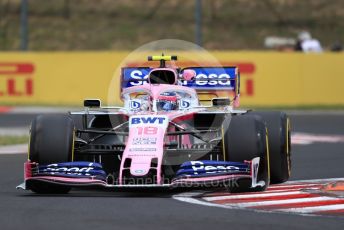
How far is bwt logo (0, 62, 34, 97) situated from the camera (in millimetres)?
29922

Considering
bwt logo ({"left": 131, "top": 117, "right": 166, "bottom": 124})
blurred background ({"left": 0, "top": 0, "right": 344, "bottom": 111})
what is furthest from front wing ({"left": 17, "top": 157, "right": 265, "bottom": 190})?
blurred background ({"left": 0, "top": 0, "right": 344, "bottom": 111})

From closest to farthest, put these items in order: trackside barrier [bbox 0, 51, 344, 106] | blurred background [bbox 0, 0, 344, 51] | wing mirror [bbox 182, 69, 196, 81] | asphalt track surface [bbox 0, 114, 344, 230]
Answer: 1. asphalt track surface [bbox 0, 114, 344, 230]
2. wing mirror [bbox 182, 69, 196, 81]
3. trackside barrier [bbox 0, 51, 344, 106]
4. blurred background [bbox 0, 0, 344, 51]

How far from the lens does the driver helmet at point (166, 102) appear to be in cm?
1319

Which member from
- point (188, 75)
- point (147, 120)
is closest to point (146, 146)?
point (147, 120)

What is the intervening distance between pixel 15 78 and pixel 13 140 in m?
10.1

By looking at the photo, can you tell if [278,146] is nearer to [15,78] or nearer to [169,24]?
[15,78]

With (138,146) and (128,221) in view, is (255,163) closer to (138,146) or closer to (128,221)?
(138,146)

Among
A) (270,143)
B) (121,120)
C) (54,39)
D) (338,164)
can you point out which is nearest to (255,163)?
(270,143)

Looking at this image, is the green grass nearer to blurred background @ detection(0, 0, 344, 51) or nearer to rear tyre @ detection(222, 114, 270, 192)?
rear tyre @ detection(222, 114, 270, 192)

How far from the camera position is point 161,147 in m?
11.8

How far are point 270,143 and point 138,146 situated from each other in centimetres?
194

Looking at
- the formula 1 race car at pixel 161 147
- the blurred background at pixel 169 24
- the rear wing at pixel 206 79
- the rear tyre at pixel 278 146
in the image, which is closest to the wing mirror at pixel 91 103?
the formula 1 race car at pixel 161 147

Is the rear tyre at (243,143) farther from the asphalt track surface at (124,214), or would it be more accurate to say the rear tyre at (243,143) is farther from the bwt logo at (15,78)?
the bwt logo at (15,78)

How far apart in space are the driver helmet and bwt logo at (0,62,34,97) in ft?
56.5
